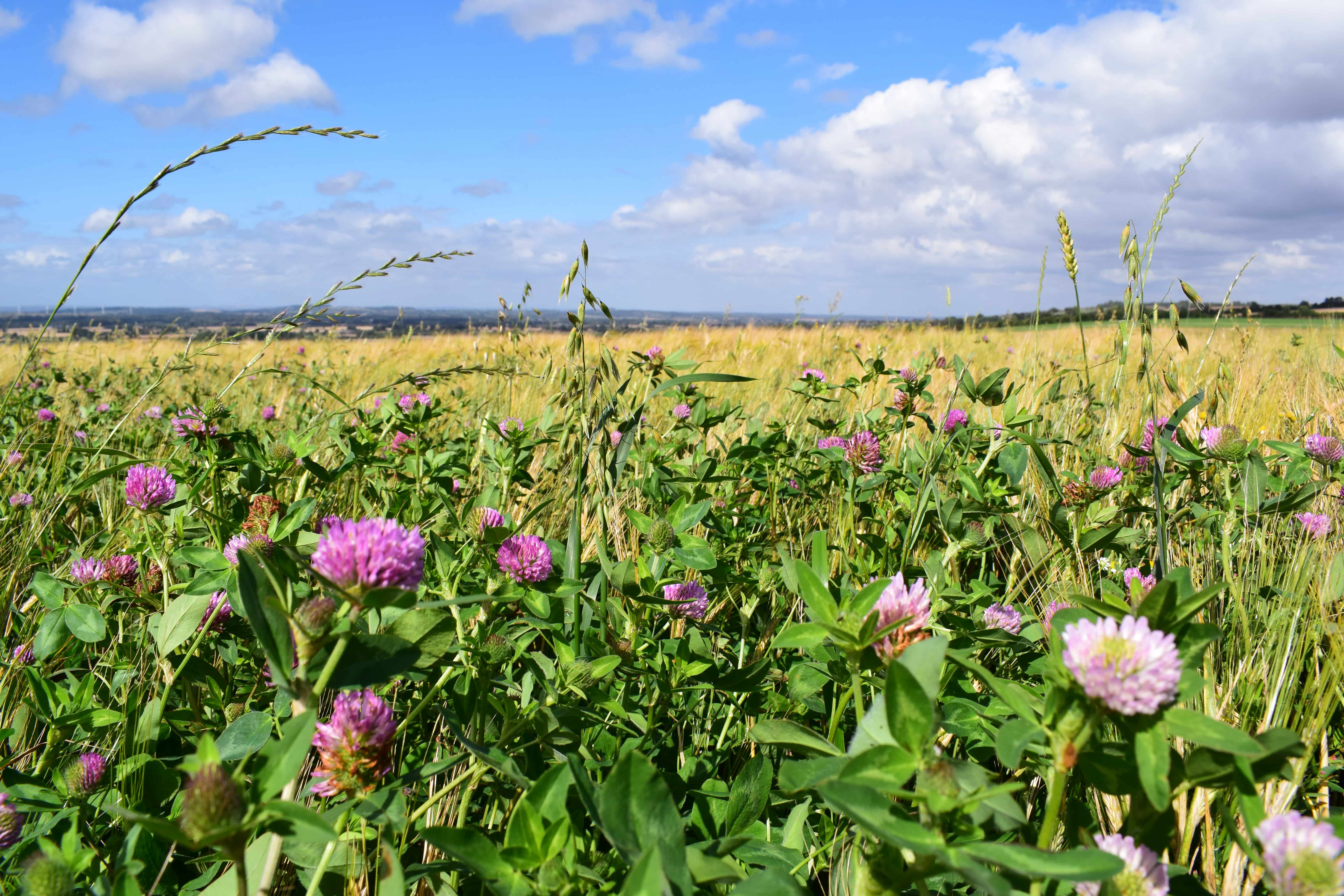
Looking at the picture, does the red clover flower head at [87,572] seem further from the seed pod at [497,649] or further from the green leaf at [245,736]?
the seed pod at [497,649]

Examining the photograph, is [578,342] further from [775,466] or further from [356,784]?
[775,466]

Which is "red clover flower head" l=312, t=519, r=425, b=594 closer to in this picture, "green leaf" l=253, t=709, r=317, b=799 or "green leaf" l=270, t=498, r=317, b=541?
"green leaf" l=253, t=709, r=317, b=799

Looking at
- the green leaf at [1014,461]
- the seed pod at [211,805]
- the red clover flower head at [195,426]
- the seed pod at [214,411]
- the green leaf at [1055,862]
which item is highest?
the seed pod at [214,411]

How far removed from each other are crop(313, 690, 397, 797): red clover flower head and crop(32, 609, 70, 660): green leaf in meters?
0.68

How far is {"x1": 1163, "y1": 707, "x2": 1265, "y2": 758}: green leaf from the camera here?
24.7 inches

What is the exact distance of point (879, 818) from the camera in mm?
614

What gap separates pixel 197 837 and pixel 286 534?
2.49 ft

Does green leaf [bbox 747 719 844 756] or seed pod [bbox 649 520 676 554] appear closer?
green leaf [bbox 747 719 844 756]

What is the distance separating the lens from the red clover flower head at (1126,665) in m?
0.62

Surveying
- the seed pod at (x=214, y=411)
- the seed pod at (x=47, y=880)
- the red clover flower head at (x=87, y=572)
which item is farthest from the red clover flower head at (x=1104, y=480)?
the red clover flower head at (x=87, y=572)

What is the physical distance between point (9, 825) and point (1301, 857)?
1.26 meters

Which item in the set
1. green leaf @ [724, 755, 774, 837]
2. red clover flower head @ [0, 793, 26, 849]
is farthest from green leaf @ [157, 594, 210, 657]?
green leaf @ [724, 755, 774, 837]

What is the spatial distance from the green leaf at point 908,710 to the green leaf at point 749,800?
41 centimetres

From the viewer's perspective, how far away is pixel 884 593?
0.89 m
